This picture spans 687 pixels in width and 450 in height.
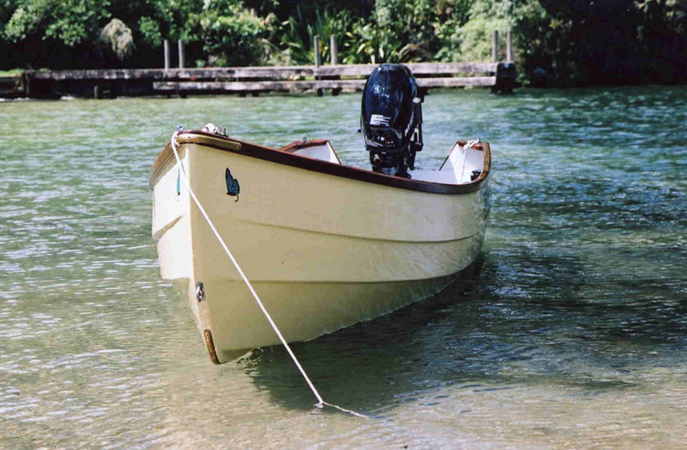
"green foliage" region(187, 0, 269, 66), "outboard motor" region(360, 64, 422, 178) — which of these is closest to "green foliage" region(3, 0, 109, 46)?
"green foliage" region(187, 0, 269, 66)

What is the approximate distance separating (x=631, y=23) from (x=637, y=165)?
85.8ft

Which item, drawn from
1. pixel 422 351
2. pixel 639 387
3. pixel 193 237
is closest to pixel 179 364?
pixel 193 237

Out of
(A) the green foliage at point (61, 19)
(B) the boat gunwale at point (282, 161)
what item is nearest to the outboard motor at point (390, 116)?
(B) the boat gunwale at point (282, 161)

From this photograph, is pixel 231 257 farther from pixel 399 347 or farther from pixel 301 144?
pixel 301 144

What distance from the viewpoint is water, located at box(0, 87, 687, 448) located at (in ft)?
18.6

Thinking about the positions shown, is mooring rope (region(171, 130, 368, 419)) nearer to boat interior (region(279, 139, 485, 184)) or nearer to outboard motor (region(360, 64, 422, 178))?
outboard motor (region(360, 64, 422, 178))

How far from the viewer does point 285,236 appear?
655 centimetres

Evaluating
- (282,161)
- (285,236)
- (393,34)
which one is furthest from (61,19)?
(282,161)

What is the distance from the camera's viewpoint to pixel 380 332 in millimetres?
7480

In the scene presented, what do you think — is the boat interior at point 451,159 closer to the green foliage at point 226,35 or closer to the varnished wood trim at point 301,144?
the varnished wood trim at point 301,144

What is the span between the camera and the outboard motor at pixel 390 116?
8.72 m

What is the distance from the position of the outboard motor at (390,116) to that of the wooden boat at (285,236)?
0.86m

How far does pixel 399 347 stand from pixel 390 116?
2.31 meters

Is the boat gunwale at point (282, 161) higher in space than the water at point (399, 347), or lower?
higher
